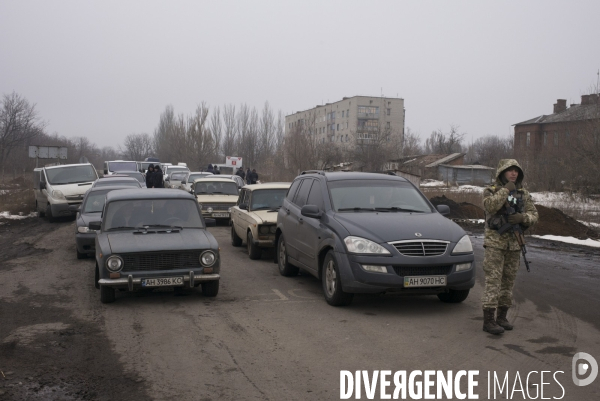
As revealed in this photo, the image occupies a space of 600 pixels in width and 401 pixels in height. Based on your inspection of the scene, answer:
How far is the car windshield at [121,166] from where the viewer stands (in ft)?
121

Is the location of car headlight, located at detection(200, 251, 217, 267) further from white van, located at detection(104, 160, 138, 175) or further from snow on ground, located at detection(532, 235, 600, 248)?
white van, located at detection(104, 160, 138, 175)

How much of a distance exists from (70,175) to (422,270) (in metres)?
17.9

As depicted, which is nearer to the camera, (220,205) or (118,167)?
(220,205)

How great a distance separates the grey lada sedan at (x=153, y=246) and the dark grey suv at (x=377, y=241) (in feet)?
5.04

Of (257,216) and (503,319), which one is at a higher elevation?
(257,216)

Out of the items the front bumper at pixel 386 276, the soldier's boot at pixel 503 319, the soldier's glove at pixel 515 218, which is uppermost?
the soldier's glove at pixel 515 218

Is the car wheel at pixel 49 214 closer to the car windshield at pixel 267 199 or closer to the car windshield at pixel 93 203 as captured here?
the car windshield at pixel 93 203

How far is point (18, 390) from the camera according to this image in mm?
5008

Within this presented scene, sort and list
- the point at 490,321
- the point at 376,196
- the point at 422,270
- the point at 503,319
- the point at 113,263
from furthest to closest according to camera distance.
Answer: the point at 376,196 → the point at 113,263 → the point at 422,270 → the point at 503,319 → the point at 490,321

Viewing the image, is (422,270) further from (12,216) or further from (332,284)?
(12,216)

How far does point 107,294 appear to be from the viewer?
8266mm

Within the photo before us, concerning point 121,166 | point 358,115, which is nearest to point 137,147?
point 358,115

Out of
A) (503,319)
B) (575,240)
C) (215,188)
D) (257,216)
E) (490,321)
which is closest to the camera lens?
(490,321)

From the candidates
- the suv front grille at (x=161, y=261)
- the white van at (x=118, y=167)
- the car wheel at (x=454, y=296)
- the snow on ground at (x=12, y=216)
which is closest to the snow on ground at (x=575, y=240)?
the car wheel at (x=454, y=296)
